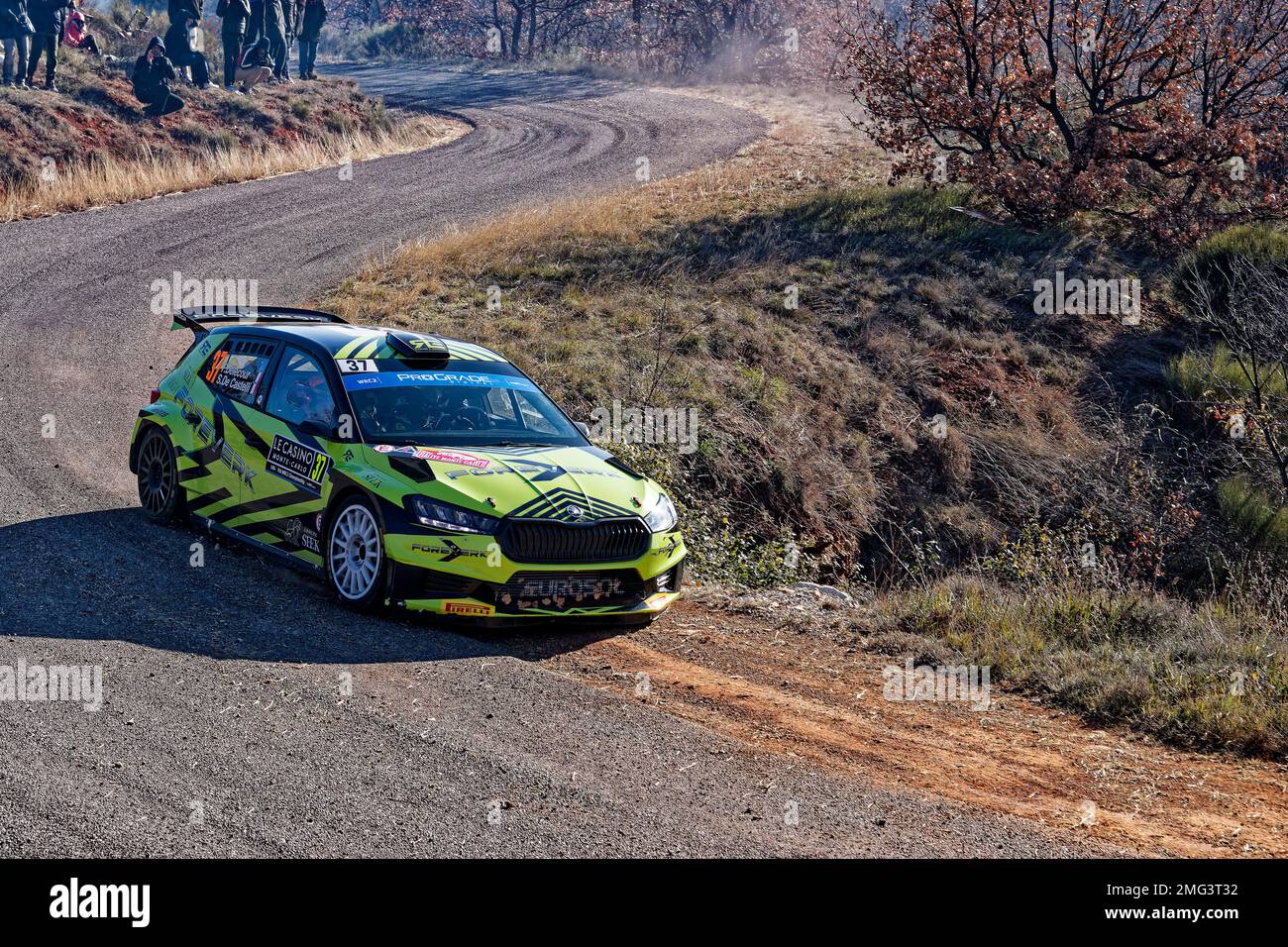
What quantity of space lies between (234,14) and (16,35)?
6889 mm

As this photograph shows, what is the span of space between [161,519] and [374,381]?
85.3 inches

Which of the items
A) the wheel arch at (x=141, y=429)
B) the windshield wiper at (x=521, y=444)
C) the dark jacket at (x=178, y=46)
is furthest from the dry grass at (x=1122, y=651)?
the dark jacket at (x=178, y=46)

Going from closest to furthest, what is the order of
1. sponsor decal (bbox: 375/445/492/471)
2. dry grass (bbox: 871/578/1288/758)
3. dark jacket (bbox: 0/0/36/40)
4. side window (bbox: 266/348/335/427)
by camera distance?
dry grass (bbox: 871/578/1288/758), sponsor decal (bbox: 375/445/492/471), side window (bbox: 266/348/335/427), dark jacket (bbox: 0/0/36/40)

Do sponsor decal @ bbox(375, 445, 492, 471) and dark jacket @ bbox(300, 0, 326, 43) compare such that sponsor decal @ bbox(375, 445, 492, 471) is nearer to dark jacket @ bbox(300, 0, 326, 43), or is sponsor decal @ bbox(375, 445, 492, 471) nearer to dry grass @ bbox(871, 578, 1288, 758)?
dry grass @ bbox(871, 578, 1288, 758)

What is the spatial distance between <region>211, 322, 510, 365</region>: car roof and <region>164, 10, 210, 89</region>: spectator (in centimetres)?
2672

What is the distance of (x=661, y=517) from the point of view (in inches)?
338

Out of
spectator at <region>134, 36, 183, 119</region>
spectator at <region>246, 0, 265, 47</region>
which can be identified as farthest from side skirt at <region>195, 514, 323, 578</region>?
spectator at <region>246, 0, 265, 47</region>

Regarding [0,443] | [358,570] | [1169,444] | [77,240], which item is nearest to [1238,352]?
[1169,444]

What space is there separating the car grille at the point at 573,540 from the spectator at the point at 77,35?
3189 centimetres

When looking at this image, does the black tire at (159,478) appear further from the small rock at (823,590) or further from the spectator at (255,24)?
the spectator at (255,24)

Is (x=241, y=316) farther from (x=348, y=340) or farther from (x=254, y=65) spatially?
(x=254, y=65)

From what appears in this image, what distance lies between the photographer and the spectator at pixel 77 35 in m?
34.2

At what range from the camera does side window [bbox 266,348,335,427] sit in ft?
29.7

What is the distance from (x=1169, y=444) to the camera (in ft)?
56.3
